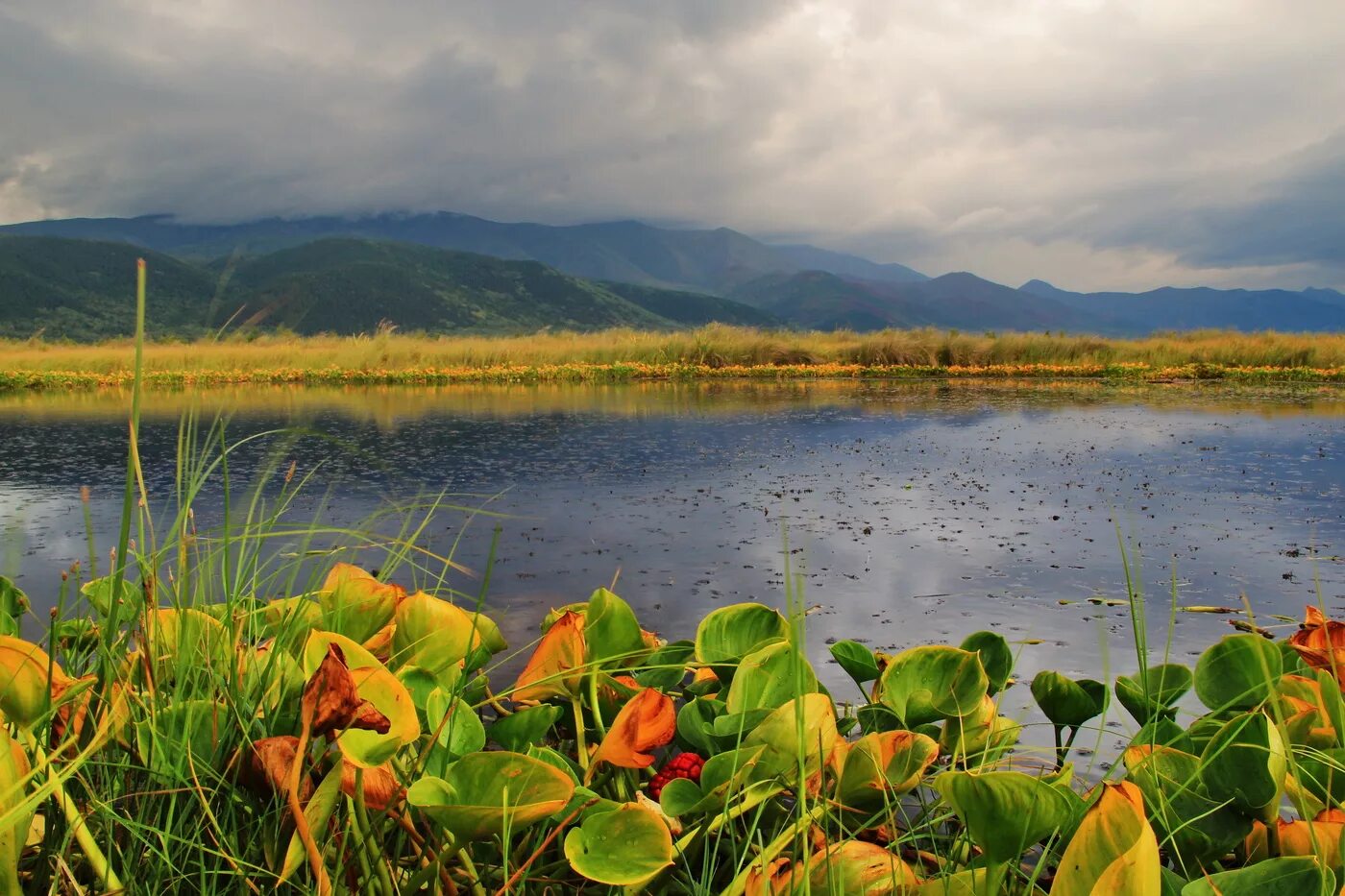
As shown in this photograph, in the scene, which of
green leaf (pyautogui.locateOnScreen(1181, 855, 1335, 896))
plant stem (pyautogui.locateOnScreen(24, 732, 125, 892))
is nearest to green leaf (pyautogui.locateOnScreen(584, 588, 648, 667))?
plant stem (pyautogui.locateOnScreen(24, 732, 125, 892))

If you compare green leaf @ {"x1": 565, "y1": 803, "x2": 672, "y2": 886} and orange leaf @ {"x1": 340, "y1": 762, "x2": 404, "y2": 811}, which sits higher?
orange leaf @ {"x1": 340, "y1": 762, "x2": 404, "y2": 811}

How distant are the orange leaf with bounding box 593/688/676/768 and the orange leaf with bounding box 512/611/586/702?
0.81 ft

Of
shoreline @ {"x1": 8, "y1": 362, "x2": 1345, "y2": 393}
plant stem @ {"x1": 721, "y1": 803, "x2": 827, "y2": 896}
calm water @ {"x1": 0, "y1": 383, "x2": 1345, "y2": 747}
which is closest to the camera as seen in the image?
plant stem @ {"x1": 721, "y1": 803, "x2": 827, "y2": 896}

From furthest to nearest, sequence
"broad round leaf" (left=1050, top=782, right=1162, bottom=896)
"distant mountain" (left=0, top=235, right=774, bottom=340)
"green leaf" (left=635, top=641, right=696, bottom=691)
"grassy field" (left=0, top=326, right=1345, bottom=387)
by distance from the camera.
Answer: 1. "distant mountain" (left=0, top=235, right=774, bottom=340)
2. "grassy field" (left=0, top=326, right=1345, bottom=387)
3. "green leaf" (left=635, top=641, right=696, bottom=691)
4. "broad round leaf" (left=1050, top=782, right=1162, bottom=896)

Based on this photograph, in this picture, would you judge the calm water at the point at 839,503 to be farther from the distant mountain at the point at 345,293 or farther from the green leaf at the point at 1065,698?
the distant mountain at the point at 345,293

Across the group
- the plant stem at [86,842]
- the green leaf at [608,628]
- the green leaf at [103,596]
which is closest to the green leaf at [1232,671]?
the green leaf at [608,628]

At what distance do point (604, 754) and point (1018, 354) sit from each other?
21.0m

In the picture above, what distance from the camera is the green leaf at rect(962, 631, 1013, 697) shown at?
181cm

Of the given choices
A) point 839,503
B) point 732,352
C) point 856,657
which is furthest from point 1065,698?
point 732,352

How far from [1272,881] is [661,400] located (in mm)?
12945

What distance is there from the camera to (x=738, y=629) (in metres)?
1.86

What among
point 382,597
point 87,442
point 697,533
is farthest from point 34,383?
point 382,597

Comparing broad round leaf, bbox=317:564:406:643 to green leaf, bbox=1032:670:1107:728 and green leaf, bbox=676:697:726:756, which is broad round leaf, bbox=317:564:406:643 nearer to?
green leaf, bbox=676:697:726:756

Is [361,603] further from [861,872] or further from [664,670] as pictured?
[861,872]
